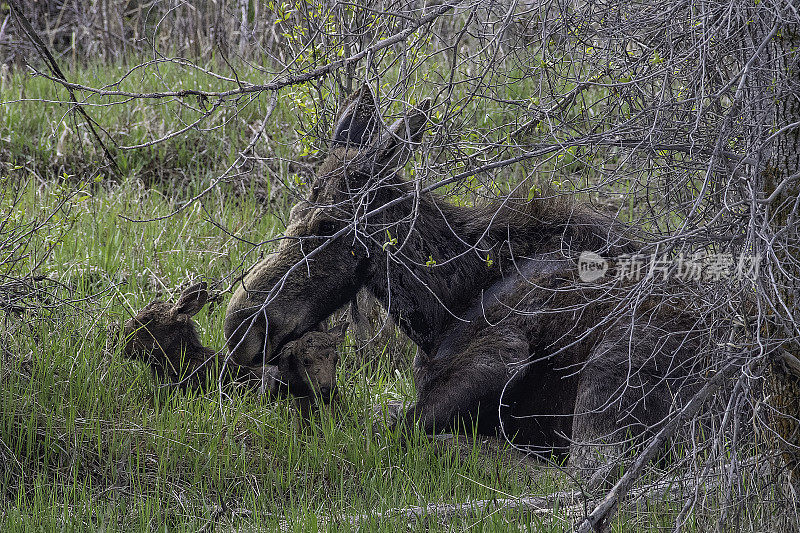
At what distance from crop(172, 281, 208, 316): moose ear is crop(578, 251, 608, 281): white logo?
6.72 ft

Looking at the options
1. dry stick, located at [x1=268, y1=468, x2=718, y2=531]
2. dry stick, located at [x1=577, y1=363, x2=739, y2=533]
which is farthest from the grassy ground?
dry stick, located at [x1=577, y1=363, x2=739, y2=533]

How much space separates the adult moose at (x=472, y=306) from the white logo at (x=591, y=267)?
0.07 metres

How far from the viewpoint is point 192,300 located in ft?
15.9

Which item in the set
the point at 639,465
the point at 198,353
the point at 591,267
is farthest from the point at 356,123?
the point at 639,465

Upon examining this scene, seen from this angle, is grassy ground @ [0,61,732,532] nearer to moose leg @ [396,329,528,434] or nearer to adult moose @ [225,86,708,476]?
moose leg @ [396,329,528,434]

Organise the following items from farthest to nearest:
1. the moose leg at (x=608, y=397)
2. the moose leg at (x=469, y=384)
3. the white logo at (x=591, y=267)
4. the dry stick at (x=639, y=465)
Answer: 1. the white logo at (x=591, y=267)
2. the moose leg at (x=469, y=384)
3. the moose leg at (x=608, y=397)
4. the dry stick at (x=639, y=465)

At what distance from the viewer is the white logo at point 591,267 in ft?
14.7

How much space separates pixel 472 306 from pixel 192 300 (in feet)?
5.17

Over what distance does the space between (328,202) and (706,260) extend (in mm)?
1957

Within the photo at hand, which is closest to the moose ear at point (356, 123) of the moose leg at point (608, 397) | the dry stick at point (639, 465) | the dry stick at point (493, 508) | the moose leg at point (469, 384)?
the moose leg at point (469, 384)

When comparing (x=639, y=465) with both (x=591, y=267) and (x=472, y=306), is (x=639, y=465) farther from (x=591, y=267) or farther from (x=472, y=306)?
(x=472, y=306)

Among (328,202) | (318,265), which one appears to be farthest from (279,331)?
(328,202)

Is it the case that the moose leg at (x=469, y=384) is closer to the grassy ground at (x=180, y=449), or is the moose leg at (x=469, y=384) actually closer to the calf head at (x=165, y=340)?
the grassy ground at (x=180, y=449)

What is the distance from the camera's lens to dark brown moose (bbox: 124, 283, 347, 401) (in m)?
4.65
